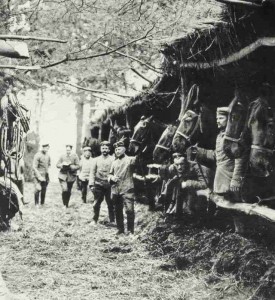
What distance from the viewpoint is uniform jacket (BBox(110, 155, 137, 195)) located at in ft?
33.5

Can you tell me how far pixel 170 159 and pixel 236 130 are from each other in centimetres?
407

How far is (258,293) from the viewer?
17.5 feet

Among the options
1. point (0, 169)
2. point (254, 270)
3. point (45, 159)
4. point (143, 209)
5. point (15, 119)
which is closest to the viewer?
point (254, 270)

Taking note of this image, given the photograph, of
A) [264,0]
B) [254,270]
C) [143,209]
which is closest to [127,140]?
[143,209]

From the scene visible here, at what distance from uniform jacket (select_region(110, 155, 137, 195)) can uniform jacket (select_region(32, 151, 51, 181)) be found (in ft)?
19.8

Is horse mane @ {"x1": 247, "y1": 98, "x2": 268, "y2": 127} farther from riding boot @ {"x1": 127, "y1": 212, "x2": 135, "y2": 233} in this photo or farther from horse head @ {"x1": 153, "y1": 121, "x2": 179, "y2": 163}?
riding boot @ {"x1": 127, "y1": 212, "x2": 135, "y2": 233}

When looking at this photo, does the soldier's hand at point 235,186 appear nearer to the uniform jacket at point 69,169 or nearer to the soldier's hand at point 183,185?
the soldier's hand at point 183,185

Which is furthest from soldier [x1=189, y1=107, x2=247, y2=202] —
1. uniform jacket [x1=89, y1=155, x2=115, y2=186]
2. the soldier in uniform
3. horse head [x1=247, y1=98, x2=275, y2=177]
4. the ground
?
uniform jacket [x1=89, y1=155, x2=115, y2=186]

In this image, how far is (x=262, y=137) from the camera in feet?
A: 17.6

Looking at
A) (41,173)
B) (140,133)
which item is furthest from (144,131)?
(41,173)

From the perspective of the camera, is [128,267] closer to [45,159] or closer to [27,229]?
[27,229]

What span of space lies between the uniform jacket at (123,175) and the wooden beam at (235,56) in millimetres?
3236

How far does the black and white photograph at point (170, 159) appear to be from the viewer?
5.68m

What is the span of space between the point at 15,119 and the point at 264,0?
5204 mm
